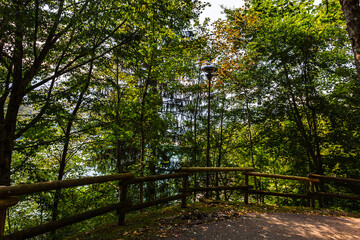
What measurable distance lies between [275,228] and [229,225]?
101 centimetres

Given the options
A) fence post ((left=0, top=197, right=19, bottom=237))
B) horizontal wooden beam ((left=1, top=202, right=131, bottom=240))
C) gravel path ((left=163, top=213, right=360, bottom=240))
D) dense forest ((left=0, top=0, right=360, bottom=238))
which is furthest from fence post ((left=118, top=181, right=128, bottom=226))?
dense forest ((left=0, top=0, right=360, bottom=238))

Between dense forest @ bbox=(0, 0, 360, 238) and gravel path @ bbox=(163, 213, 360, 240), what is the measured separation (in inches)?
132

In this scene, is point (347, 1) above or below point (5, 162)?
above

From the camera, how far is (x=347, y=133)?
22.4 feet

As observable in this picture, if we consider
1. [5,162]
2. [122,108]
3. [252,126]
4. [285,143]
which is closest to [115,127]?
[122,108]

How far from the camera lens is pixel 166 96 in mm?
10570

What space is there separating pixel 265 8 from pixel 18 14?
19.7ft

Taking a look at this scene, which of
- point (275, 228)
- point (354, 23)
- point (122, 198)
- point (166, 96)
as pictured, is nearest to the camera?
point (354, 23)

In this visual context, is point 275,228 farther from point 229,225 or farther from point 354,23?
point 354,23

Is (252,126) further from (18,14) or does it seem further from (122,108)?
(18,14)

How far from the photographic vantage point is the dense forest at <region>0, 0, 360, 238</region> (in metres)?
4.14

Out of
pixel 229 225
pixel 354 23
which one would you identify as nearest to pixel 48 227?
pixel 229 225

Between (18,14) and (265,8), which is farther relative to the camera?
(265,8)

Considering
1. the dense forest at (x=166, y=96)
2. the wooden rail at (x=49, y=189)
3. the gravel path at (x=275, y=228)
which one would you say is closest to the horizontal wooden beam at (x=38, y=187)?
the wooden rail at (x=49, y=189)
